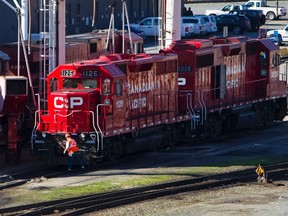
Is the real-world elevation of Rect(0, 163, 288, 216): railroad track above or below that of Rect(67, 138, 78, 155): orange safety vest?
below

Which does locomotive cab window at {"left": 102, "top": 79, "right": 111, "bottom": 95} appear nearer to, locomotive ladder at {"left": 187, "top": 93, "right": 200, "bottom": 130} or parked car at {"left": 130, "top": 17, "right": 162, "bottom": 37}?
locomotive ladder at {"left": 187, "top": 93, "right": 200, "bottom": 130}

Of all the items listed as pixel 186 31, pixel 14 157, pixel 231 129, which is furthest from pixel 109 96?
pixel 186 31

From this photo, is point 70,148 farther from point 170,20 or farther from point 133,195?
point 170,20

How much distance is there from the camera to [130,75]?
1211 inches

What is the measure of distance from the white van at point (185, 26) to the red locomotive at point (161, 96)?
29.6 metres

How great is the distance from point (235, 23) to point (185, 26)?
273 inches

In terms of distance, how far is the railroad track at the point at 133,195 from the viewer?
2206 cm

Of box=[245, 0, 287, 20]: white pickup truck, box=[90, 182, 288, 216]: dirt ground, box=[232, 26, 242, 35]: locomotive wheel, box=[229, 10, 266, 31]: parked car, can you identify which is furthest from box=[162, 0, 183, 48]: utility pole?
box=[245, 0, 287, 20]: white pickup truck

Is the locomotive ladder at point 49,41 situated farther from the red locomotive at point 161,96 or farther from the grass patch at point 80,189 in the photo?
the grass patch at point 80,189

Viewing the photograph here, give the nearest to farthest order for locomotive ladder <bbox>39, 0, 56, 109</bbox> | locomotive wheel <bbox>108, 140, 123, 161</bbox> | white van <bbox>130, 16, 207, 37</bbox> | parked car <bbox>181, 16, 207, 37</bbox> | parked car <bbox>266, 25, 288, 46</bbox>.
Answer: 1. locomotive wheel <bbox>108, 140, 123, 161</bbox>
2. locomotive ladder <bbox>39, 0, 56, 109</bbox>
3. parked car <bbox>266, 25, 288, 46</bbox>
4. white van <bbox>130, 16, 207, 37</bbox>
5. parked car <bbox>181, 16, 207, 37</bbox>

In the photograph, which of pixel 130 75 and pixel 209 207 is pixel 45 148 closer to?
pixel 130 75

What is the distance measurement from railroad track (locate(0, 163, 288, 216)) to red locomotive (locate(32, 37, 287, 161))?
3.74 m

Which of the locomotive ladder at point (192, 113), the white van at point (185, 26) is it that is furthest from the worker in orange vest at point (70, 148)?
the white van at point (185, 26)

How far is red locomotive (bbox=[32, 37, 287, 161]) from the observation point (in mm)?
28625
